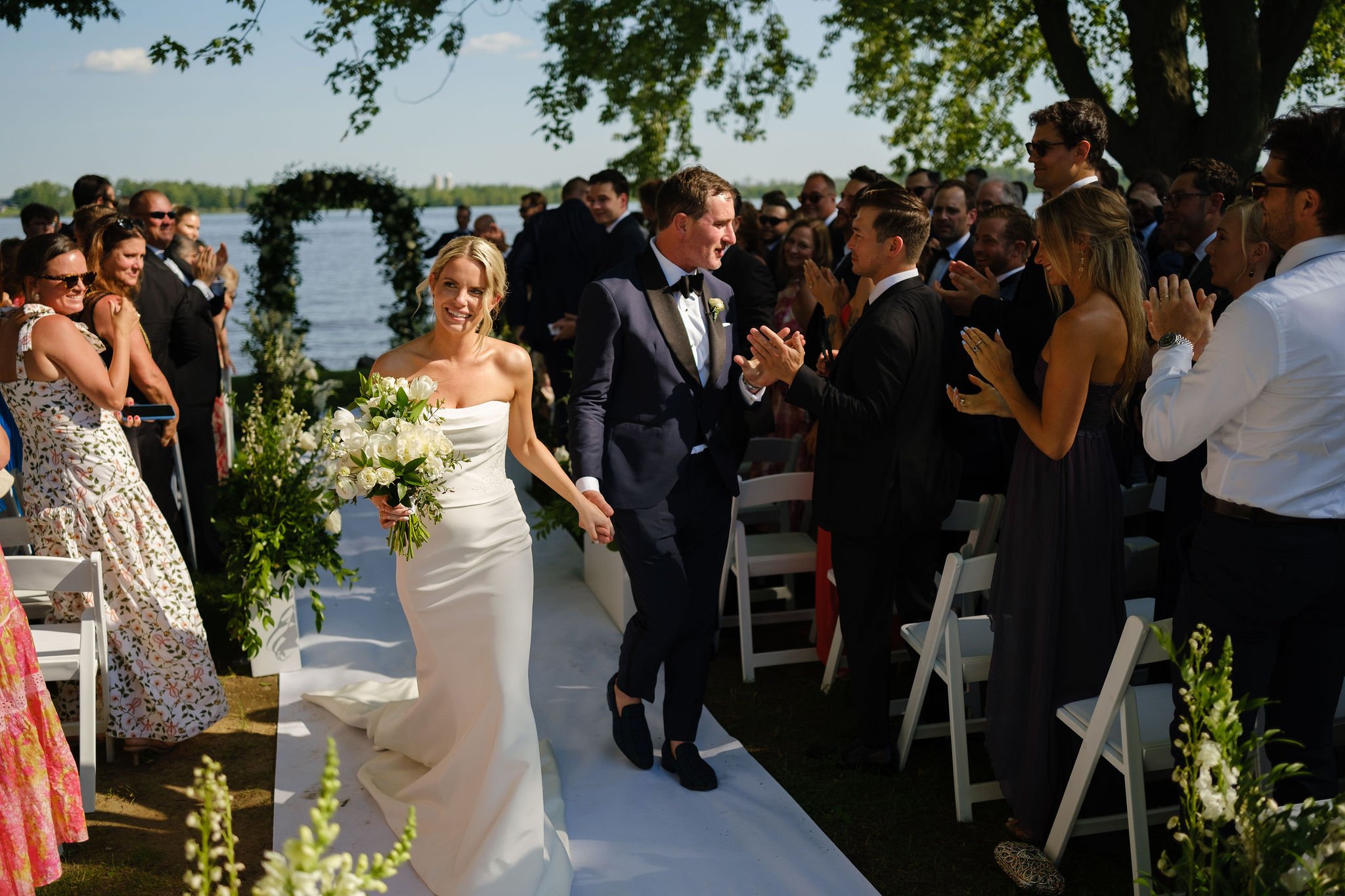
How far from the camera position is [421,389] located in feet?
12.0

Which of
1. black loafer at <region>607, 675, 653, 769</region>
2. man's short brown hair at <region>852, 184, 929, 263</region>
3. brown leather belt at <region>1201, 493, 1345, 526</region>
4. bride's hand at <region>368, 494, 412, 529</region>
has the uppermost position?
man's short brown hair at <region>852, 184, 929, 263</region>

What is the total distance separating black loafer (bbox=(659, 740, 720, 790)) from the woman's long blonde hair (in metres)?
2.17

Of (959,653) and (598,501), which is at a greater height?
(598,501)

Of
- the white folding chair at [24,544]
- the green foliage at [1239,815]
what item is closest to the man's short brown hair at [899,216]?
the green foliage at [1239,815]

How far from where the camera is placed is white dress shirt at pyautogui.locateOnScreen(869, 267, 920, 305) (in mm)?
4211

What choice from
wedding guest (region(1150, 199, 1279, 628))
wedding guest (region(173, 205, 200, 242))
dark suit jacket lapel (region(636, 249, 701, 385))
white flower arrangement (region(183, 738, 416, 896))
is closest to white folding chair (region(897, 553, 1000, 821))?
wedding guest (region(1150, 199, 1279, 628))

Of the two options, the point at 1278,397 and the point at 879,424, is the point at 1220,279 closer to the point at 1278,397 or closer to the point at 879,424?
the point at 879,424

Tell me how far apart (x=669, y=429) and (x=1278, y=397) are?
215cm

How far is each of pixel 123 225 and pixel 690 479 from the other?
305cm

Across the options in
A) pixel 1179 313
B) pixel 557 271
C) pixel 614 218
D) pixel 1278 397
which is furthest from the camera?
pixel 557 271

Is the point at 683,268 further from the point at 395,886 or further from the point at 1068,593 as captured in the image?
the point at 395,886

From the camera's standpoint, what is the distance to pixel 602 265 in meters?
8.43

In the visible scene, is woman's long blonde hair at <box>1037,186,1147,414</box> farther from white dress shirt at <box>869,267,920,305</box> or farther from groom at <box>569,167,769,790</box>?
groom at <box>569,167,769,790</box>

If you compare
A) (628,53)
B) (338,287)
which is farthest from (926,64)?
(338,287)
